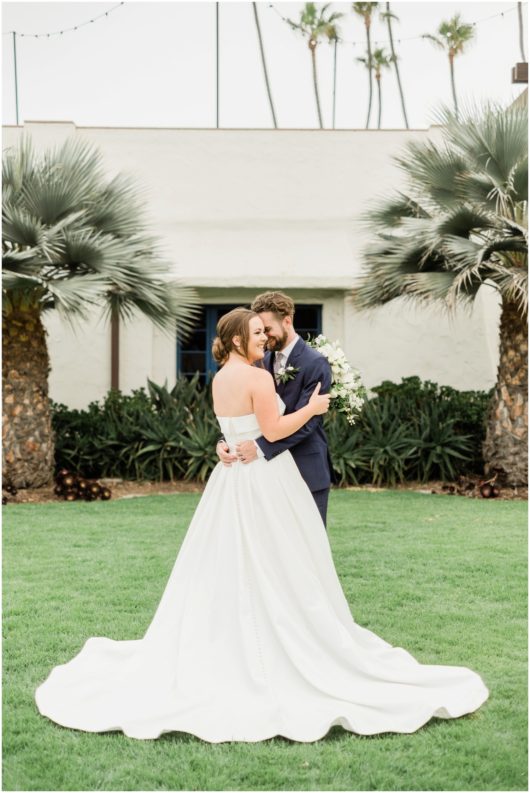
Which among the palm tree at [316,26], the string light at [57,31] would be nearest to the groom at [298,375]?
the string light at [57,31]

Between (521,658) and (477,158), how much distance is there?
7692 millimetres

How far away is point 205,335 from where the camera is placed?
15.0 metres

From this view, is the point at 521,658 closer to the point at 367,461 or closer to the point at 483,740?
the point at 483,740

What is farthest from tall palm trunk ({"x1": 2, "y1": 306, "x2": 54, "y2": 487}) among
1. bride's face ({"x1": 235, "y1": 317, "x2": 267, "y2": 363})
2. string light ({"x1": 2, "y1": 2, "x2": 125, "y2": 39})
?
bride's face ({"x1": 235, "y1": 317, "x2": 267, "y2": 363})

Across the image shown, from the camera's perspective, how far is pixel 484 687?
→ 4.21 meters

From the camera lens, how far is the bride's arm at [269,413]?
4.11m

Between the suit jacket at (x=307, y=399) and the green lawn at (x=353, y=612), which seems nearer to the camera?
the green lawn at (x=353, y=612)

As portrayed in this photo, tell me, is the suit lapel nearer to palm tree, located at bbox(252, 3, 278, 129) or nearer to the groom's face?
the groom's face

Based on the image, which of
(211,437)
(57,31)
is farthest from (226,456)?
(57,31)

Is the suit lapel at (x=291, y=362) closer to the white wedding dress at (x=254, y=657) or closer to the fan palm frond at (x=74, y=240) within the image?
the white wedding dress at (x=254, y=657)

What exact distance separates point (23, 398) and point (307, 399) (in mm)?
7746

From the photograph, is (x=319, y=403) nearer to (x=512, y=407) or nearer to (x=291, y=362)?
(x=291, y=362)

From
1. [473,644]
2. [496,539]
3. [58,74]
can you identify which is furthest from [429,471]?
[58,74]

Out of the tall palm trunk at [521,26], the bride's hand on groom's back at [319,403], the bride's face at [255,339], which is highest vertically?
the tall palm trunk at [521,26]
